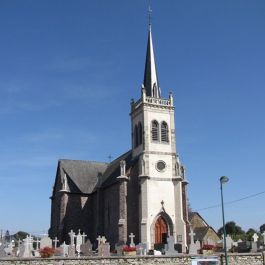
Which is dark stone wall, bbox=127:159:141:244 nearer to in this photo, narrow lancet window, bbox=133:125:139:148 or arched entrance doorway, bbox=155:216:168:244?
arched entrance doorway, bbox=155:216:168:244

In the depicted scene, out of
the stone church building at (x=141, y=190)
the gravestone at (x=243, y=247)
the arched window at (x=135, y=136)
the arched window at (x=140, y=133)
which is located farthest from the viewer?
the arched window at (x=135, y=136)

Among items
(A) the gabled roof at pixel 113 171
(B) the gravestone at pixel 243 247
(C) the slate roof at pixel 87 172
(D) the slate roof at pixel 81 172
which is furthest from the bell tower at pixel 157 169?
(D) the slate roof at pixel 81 172

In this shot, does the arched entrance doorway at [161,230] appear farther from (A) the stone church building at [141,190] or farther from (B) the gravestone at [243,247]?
(B) the gravestone at [243,247]

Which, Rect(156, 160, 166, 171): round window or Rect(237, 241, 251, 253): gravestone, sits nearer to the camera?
Rect(237, 241, 251, 253): gravestone

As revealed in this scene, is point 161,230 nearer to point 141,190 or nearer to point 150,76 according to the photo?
point 141,190

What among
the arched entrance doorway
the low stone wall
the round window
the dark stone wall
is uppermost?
the round window

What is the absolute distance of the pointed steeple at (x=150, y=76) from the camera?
150 ft

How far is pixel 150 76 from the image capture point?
46750mm

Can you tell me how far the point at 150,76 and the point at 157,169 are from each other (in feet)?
35.9

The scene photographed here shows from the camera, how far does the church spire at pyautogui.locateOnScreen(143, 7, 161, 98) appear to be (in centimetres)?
4581

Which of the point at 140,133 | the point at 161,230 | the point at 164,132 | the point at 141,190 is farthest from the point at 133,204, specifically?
the point at 164,132

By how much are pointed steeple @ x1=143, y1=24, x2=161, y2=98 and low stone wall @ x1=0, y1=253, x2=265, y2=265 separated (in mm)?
22917

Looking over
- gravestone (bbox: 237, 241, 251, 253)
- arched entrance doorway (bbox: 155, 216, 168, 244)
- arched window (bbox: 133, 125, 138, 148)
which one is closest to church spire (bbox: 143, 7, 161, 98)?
arched window (bbox: 133, 125, 138, 148)

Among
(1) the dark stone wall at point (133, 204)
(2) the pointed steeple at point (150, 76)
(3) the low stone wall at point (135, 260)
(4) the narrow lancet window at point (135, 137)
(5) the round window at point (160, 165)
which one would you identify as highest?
(2) the pointed steeple at point (150, 76)
